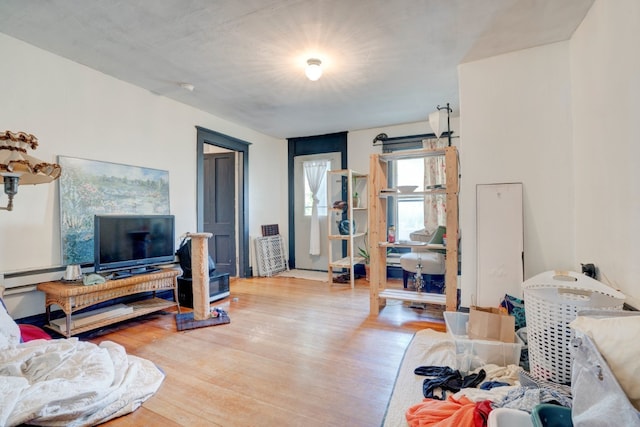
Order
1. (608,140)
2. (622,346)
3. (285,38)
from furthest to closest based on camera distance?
(285,38) → (608,140) → (622,346)

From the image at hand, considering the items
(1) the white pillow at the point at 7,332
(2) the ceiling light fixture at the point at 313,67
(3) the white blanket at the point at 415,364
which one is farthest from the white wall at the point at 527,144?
(1) the white pillow at the point at 7,332

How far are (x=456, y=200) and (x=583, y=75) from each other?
1.32 m

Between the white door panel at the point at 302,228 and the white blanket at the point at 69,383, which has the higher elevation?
the white door panel at the point at 302,228

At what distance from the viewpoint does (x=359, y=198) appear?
5.39 m

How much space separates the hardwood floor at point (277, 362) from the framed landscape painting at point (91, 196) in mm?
951

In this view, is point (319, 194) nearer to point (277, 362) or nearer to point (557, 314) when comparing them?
point (277, 362)

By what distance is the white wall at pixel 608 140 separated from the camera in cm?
170

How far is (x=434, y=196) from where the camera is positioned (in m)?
4.77

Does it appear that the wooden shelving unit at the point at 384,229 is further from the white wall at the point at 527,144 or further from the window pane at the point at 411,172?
the window pane at the point at 411,172

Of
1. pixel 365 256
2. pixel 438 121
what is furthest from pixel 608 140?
pixel 365 256

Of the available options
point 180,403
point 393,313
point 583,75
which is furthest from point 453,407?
point 583,75

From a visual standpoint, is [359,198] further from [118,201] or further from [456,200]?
[118,201]

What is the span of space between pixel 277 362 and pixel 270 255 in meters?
3.33

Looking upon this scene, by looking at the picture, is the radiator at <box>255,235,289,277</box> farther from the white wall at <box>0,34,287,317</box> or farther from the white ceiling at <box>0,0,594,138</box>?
the white ceiling at <box>0,0,594,138</box>
